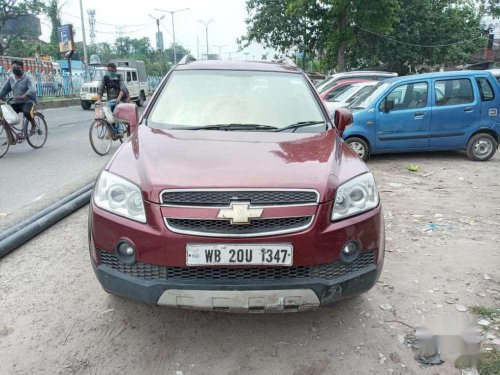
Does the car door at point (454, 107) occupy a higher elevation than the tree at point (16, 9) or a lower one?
lower

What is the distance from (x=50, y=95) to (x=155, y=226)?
2781 centimetres

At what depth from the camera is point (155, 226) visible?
240cm

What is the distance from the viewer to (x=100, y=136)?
8883 millimetres

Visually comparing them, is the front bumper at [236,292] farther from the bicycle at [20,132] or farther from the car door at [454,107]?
the bicycle at [20,132]

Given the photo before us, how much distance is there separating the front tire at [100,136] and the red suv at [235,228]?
20.6 ft

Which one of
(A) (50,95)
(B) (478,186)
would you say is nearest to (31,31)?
(A) (50,95)

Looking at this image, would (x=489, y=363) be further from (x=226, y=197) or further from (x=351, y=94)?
(x=351, y=94)

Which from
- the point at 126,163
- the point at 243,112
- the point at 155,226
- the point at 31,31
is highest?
the point at 31,31

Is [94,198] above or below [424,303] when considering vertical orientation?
above

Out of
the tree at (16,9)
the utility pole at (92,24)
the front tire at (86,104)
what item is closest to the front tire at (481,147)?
the front tire at (86,104)

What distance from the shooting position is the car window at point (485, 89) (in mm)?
8445

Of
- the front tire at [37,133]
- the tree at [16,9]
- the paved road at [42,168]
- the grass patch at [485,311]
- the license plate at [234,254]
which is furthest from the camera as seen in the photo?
the tree at [16,9]

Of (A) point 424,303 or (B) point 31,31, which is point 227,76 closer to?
(A) point 424,303

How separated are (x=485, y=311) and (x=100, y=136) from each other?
760 centimetres
